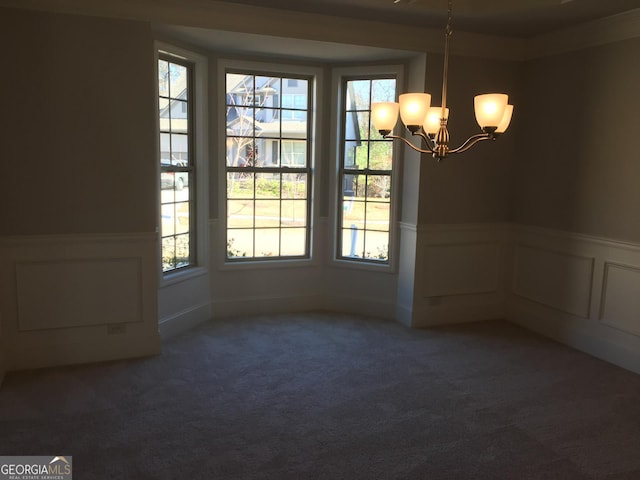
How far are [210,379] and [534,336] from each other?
9.53ft

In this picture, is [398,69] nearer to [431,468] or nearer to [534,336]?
[534,336]

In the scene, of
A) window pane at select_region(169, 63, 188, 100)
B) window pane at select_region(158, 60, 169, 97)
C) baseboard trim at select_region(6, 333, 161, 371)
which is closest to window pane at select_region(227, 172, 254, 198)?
window pane at select_region(169, 63, 188, 100)

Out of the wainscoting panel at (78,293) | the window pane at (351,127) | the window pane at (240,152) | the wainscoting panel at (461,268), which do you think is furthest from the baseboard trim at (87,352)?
the window pane at (351,127)

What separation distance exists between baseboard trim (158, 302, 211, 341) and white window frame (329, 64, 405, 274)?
1.36 meters

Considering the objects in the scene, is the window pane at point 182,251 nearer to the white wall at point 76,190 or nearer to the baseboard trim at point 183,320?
the baseboard trim at point 183,320

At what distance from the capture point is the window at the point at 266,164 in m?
5.09

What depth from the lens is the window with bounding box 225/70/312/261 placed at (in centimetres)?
509

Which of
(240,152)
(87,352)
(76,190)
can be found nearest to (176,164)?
(240,152)


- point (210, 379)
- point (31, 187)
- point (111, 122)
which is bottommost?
point (210, 379)

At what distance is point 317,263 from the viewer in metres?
5.51

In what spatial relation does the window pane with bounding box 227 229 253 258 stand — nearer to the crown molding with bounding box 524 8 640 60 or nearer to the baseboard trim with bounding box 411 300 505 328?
the baseboard trim with bounding box 411 300 505 328

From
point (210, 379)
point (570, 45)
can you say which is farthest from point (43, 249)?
point (570, 45)

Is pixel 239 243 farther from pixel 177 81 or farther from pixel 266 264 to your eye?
pixel 177 81
